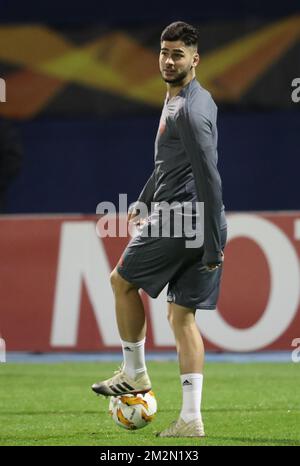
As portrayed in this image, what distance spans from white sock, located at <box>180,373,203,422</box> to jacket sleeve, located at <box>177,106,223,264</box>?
2.04ft

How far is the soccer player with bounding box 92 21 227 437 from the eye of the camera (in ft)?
19.2

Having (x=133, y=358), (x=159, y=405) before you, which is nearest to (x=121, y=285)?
(x=133, y=358)

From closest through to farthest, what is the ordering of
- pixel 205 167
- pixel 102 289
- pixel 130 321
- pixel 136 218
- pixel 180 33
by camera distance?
pixel 205 167, pixel 180 33, pixel 130 321, pixel 136 218, pixel 102 289

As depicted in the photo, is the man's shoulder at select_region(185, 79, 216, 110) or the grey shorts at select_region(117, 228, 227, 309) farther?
the grey shorts at select_region(117, 228, 227, 309)

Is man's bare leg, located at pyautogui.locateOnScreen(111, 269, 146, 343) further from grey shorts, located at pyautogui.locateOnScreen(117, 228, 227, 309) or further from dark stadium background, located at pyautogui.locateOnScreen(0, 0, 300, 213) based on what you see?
dark stadium background, located at pyautogui.locateOnScreen(0, 0, 300, 213)

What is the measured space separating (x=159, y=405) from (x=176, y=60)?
2634 millimetres

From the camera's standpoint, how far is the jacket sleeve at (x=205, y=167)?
18.5 feet

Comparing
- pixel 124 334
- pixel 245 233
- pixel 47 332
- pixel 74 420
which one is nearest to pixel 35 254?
pixel 47 332

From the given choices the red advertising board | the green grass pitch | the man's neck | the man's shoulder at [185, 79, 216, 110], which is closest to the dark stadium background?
the red advertising board

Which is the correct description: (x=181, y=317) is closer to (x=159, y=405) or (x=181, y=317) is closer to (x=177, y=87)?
(x=177, y=87)

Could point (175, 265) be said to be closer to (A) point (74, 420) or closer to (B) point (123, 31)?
(A) point (74, 420)

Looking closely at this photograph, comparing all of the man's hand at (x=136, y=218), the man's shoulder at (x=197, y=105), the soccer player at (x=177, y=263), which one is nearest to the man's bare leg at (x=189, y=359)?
the soccer player at (x=177, y=263)

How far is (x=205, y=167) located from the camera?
5.62 meters

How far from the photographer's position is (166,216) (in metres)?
5.95
